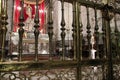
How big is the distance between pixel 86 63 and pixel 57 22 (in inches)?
314

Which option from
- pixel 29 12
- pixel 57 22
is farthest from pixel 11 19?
pixel 57 22

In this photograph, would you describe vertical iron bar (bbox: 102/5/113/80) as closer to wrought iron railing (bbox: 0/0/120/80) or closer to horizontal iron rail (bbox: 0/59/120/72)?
wrought iron railing (bbox: 0/0/120/80)

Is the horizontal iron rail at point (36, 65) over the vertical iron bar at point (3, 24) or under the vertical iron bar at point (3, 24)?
under

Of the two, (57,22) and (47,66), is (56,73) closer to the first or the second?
(47,66)

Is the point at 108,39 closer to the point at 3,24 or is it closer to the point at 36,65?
the point at 36,65

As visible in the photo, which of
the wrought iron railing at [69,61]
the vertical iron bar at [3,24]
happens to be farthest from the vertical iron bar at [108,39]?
the vertical iron bar at [3,24]

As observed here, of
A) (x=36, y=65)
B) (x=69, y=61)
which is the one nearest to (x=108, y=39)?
(x=69, y=61)

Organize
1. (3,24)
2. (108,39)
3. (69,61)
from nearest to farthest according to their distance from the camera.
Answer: (3,24) → (69,61) → (108,39)

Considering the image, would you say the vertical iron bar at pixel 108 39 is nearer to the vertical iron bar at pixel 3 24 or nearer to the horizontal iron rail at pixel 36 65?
the horizontal iron rail at pixel 36 65

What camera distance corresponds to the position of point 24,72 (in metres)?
1.28

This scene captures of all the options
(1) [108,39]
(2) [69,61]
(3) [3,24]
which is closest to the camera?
(3) [3,24]

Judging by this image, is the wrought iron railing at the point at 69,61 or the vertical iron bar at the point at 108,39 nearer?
the wrought iron railing at the point at 69,61

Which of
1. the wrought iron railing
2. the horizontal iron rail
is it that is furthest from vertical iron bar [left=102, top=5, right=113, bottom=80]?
the horizontal iron rail

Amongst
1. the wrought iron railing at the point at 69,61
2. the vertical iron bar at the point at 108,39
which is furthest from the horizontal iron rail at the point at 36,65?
the vertical iron bar at the point at 108,39
